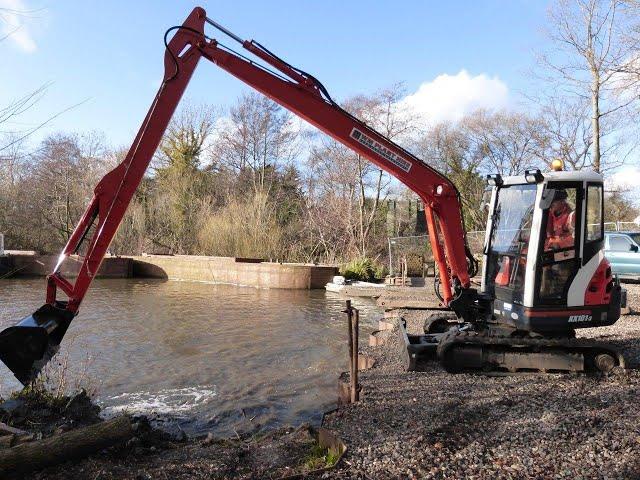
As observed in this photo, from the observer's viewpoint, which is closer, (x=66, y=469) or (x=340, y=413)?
(x=66, y=469)

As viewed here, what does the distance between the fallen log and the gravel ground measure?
190 cm

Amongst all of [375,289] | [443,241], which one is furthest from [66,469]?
[375,289]

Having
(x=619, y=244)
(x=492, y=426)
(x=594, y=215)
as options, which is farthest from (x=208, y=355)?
(x=619, y=244)

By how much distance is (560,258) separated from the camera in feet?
20.1

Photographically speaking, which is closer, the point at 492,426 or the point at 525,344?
the point at 492,426

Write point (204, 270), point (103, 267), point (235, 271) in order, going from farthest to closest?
point (103, 267)
point (204, 270)
point (235, 271)

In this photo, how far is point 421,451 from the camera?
3.94m

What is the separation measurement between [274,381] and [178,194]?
2225 centimetres

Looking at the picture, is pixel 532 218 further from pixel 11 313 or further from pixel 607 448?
pixel 11 313

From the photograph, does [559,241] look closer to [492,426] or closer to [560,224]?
[560,224]

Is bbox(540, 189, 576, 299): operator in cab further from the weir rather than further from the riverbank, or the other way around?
the weir

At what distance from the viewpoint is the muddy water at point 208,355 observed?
263 inches

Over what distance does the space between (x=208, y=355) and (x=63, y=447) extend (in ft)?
17.9

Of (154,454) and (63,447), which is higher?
(63,447)
